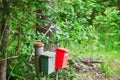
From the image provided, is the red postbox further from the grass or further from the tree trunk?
the grass

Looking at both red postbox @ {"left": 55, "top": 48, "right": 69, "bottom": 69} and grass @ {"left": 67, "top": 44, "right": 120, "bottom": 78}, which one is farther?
grass @ {"left": 67, "top": 44, "right": 120, "bottom": 78}

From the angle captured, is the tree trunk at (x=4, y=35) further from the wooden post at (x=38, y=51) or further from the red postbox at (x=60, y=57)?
the red postbox at (x=60, y=57)

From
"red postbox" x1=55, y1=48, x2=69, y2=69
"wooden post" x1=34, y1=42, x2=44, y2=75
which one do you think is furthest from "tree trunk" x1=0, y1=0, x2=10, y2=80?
"red postbox" x1=55, y1=48, x2=69, y2=69

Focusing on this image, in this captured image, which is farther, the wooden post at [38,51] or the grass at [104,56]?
the grass at [104,56]

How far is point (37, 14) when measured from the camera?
4.96 meters

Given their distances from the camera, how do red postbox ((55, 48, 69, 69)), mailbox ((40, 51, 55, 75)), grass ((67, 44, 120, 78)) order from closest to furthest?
mailbox ((40, 51, 55, 75)) → red postbox ((55, 48, 69, 69)) → grass ((67, 44, 120, 78))

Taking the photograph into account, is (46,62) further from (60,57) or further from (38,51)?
(60,57)

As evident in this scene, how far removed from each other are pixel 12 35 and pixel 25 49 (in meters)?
0.46

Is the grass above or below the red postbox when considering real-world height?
below

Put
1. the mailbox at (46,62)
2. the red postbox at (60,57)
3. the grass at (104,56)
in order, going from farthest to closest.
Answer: the grass at (104,56) < the red postbox at (60,57) < the mailbox at (46,62)

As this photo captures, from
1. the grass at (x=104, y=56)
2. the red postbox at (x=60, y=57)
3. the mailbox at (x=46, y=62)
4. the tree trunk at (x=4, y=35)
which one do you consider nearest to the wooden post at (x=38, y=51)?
the mailbox at (x=46, y=62)

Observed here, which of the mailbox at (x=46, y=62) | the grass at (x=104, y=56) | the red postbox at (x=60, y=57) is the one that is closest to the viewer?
the mailbox at (x=46, y=62)

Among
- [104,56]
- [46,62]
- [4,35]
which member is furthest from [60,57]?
[104,56]

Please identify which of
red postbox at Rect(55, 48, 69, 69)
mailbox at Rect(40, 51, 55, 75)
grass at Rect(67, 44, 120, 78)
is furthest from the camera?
grass at Rect(67, 44, 120, 78)
